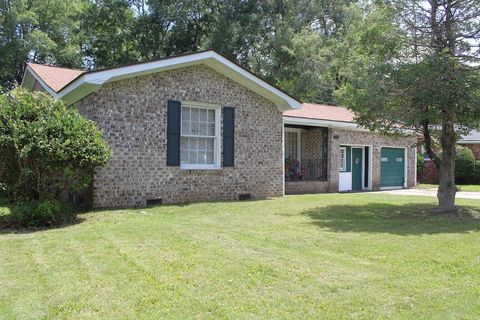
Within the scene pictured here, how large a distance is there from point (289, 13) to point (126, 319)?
108 feet

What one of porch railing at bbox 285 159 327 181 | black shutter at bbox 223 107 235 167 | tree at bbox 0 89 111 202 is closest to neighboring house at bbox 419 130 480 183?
porch railing at bbox 285 159 327 181

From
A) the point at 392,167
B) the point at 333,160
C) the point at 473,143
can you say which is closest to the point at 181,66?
the point at 333,160

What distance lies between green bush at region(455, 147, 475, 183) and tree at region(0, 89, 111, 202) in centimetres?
2228

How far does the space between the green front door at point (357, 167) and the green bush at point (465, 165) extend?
816cm

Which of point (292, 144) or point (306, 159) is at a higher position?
point (292, 144)

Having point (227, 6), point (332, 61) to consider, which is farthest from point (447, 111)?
point (227, 6)

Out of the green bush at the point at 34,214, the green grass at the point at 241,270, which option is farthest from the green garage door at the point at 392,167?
the green bush at the point at 34,214

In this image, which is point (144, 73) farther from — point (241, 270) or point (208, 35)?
point (208, 35)

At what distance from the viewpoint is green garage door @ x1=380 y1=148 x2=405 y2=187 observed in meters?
22.1

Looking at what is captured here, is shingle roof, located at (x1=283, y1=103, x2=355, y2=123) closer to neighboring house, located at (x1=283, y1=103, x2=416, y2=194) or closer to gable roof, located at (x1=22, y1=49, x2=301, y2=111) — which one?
neighboring house, located at (x1=283, y1=103, x2=416, y2=194)

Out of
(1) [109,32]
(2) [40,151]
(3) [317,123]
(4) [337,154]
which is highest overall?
(1) [109,32]

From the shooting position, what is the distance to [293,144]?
20438 millimetres

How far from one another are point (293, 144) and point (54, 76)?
10.3 metres

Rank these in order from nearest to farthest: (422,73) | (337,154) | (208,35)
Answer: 1. (422,73)
2. (337,154)
3. (208,35)
